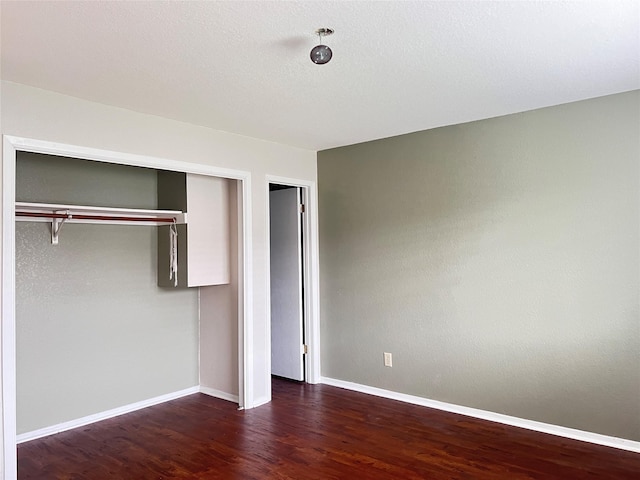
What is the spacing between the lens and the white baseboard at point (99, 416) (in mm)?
3443

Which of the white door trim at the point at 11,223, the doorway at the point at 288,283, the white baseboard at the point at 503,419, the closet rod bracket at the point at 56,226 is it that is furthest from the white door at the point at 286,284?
the closet rod bracket at the point at 56,226

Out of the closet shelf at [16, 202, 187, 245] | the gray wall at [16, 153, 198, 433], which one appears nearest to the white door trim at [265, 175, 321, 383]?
the gray wall at [16, 153, 198, 433]

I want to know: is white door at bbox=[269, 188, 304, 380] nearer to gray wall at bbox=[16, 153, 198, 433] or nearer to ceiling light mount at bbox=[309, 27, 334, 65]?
gray wall at bbox=[16, 153, 198, 433]

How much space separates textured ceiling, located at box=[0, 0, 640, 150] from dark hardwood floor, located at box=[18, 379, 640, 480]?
91.7 inches

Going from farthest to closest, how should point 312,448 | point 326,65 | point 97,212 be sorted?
1. point 97,212
2. point 312,448
3. point 326,65

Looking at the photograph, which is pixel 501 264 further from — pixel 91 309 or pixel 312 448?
pixel 91 309

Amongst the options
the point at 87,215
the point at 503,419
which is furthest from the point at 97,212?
the point at 503,419

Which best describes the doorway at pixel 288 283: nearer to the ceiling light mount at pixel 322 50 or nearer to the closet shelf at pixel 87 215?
the closet shelf at pixel 87 215

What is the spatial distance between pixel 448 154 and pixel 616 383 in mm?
2036

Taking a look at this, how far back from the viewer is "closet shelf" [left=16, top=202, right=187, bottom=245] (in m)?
3.39

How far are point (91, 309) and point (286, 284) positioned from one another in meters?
1.88

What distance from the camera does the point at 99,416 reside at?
383 centimetres

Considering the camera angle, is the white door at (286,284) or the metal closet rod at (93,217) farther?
the white door at (286,284)

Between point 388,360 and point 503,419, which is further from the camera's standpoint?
point 388,360
